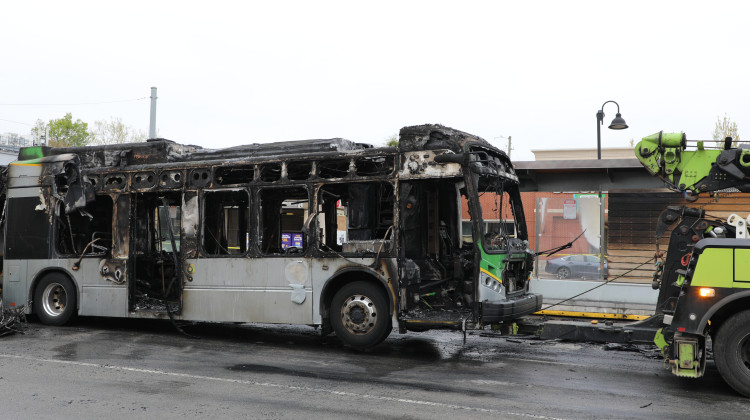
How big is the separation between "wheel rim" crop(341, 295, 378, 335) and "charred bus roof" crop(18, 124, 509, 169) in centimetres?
215

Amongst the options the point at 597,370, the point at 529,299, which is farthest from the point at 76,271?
the point at 597,370

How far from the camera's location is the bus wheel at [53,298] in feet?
39.3

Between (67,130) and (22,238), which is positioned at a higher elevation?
(67,130)

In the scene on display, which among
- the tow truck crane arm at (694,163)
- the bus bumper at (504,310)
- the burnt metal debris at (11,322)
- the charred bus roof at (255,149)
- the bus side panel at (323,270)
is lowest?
the burnt metal debris at (11,322)

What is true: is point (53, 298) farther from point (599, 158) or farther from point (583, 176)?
point (599, 158)

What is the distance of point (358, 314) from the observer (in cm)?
938

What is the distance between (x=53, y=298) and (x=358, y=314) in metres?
6.49

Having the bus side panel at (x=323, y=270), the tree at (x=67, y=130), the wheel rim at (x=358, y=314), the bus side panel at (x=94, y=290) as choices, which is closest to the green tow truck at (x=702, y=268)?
the wheel rim at (x=358, y=314)

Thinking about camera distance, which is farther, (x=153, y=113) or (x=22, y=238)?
(x=153, y=113)

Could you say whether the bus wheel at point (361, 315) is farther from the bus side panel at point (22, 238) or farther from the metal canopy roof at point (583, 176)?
the metal canopy roof at point (583, 176)

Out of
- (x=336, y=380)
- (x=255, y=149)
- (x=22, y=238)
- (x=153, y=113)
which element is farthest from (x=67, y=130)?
(x=336, y=380)

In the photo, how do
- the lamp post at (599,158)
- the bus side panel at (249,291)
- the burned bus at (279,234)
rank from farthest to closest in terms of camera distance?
the lamp post at (599,158)
the bus side panel at (249,291)
the burned bus at (279,234)

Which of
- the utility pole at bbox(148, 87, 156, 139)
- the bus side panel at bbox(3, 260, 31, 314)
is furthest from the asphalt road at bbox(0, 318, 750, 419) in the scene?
the utility pole at bbox(148, 87, 156, 139)

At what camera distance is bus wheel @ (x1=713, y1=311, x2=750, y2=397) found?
21.8ft
